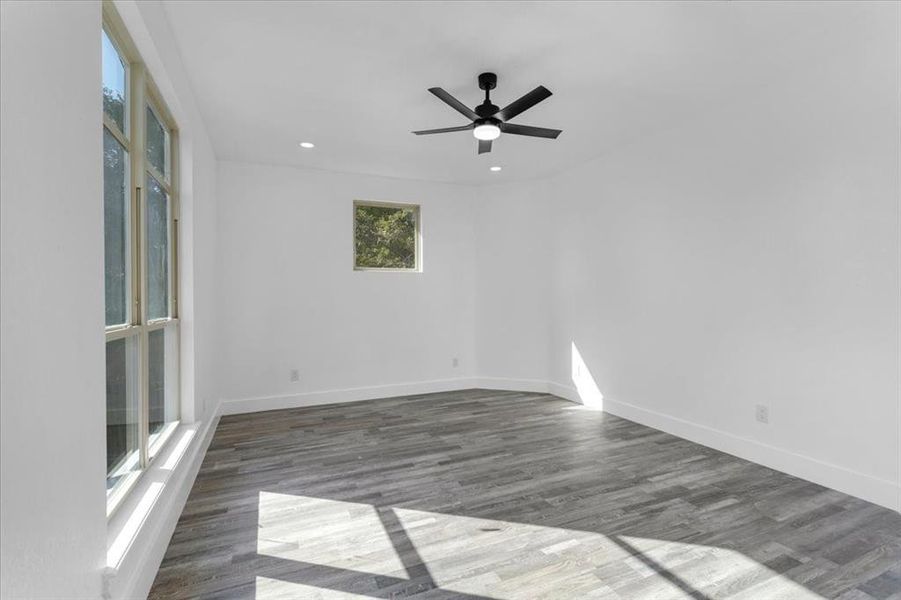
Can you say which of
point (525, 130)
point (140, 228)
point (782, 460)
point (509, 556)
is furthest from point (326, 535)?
point (782, 460)

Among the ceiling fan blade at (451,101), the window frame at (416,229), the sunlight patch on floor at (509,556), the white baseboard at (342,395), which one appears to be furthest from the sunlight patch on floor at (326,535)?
the window frame at (416,229)

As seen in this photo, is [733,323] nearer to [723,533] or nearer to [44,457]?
[723,533]

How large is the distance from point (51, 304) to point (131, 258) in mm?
1168

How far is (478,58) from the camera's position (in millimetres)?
2664

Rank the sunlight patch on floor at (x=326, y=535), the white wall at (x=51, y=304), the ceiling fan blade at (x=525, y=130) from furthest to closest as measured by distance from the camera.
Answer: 1. the ceiling fan blade at (x=525, y=130)
2. the sunlight patch on floor at (x=326, y=535)
3. the white wall at (x=51, y=304)

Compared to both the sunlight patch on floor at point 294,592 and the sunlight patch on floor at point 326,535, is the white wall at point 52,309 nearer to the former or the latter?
the sunlight patch on floor at point 294,592

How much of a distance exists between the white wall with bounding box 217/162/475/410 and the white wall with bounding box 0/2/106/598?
11.4 feet

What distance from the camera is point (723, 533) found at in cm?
221

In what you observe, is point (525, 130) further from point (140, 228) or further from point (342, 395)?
point (342, 395)

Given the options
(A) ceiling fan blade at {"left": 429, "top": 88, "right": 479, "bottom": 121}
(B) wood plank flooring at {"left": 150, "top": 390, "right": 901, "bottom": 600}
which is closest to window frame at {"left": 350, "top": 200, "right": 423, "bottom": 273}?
(B) wood plank flooring at {"left": 150, "top": 390, "right": 901, "bottom": 600}

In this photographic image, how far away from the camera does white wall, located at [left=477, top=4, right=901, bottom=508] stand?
8.21 feet

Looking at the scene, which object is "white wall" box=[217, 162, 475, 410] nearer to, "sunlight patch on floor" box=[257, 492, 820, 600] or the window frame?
the window frame

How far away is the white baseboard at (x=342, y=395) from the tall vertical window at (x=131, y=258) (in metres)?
1.91

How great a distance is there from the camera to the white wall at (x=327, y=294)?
469 centimetres
